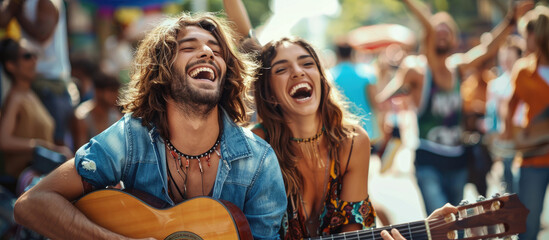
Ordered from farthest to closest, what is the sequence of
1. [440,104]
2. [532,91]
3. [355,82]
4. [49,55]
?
[355,82]
[440,104]
[49,55]
[532,91]

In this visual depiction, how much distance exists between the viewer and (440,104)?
5.44 metres

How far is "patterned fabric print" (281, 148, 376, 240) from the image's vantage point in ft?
10.5

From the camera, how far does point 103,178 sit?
2859mm

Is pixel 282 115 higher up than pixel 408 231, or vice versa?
pixel 282 115

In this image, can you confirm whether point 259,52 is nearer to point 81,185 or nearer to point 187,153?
point 187,153

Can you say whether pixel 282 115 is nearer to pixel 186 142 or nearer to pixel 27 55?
pixel 186 142

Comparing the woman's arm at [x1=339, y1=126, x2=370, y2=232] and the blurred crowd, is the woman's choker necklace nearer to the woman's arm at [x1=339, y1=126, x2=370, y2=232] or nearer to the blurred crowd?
the woman's arm at [x1=339, y1=126, x2=370, y2=232]

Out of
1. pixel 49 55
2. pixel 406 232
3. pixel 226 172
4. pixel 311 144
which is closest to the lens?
pixel 406 232

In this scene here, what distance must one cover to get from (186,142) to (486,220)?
1628 millimetres

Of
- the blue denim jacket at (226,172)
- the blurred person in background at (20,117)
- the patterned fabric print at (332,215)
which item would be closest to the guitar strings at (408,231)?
the patterned fabric print at (332,215)

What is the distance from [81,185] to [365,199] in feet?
5.36

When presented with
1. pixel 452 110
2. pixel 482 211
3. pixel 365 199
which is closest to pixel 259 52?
pixel 365 199

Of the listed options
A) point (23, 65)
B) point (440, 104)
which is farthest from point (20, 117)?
point (440, 104)

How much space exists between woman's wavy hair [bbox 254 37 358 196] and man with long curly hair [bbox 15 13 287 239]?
0.26 meters
